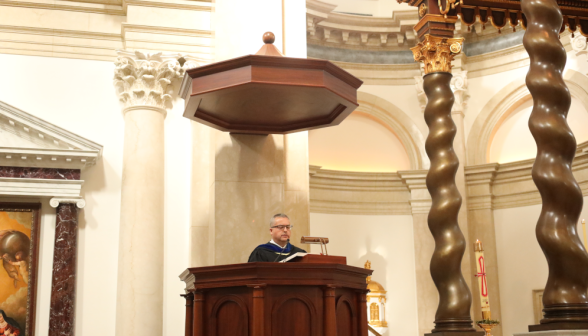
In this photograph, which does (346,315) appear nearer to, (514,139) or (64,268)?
(64,268)

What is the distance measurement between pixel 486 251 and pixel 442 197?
22.1 feet

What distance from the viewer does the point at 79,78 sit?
9.00 m

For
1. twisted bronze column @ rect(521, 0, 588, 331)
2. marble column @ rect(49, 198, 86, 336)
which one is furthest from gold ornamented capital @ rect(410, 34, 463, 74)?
marble column @ rect(49, 198, 86, 336)

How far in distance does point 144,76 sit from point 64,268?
2628 millimetres

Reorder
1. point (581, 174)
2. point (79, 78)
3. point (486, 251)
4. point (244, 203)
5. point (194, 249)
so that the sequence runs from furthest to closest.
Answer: point (486, 251), point (581, 174), point (79, 78), point (194, 249), point (244, 203)

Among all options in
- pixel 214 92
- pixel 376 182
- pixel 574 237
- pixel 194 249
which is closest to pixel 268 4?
pixel 214 92

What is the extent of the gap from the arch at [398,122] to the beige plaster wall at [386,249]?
136 cm

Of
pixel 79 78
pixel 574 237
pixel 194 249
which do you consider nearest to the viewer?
pixel 574 237

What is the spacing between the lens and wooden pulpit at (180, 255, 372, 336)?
443 centimetres

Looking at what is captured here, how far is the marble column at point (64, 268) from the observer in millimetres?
8094

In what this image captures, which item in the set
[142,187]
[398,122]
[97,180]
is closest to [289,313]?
[142,187]

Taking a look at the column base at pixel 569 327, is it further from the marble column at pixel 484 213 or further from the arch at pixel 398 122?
the arch at pixel 398 122

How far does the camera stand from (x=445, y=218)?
709 centimetres

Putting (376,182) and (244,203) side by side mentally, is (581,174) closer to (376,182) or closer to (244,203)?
(376,182)
